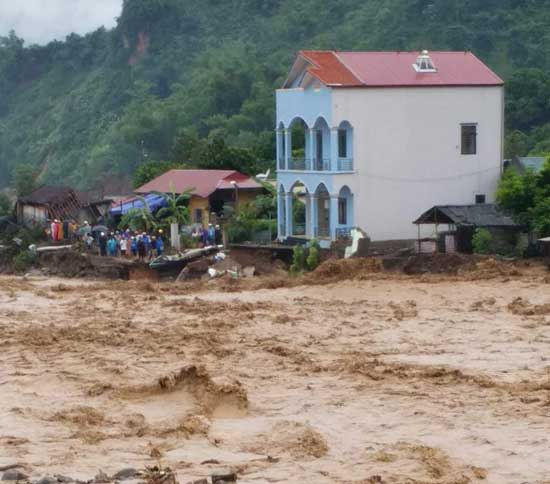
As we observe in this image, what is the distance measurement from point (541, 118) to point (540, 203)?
82.7 feet

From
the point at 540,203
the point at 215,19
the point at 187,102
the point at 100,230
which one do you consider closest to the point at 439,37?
the point at 187,102

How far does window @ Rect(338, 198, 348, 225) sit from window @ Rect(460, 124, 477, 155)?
3660 mm

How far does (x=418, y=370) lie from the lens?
71.6 ft

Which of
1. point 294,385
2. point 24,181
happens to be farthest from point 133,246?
point 294,385

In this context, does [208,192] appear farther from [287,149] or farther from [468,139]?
[468,139]

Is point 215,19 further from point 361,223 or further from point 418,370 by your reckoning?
point 418,370

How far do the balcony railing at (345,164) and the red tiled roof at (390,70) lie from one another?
211 cm

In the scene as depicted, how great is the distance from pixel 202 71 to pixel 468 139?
41.1m

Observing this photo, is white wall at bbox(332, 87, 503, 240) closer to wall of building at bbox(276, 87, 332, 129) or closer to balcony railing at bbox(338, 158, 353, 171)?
balcony railing at bbox(338, 158, 353, 171)

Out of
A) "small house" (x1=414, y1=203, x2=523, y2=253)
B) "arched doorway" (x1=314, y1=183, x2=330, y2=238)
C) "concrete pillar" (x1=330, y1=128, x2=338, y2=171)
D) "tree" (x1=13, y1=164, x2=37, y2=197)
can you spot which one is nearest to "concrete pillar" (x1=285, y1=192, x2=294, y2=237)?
"arched doorway" (x1=314, y1=183, x2=330, y2=238)

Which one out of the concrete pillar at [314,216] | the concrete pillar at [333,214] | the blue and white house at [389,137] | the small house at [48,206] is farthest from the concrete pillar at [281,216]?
the small house at [48,206]

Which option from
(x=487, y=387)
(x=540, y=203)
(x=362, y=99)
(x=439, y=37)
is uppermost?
(x=439, y=37)

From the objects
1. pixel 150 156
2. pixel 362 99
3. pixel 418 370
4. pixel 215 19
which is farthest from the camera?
pixel 215 19

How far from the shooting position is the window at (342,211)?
39.9 metres
